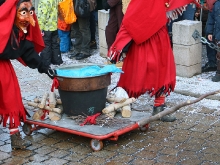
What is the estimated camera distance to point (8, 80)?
5.14 metres

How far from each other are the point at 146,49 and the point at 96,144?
132 cm

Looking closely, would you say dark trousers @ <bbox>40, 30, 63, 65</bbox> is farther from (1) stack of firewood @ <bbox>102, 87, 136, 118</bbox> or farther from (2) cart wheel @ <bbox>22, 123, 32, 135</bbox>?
(1) stack of firewood @ <bbox>102, 87, 136, 118</bbox>

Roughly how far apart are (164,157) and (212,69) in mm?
3758

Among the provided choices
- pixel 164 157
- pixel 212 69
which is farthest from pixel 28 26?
pixel 212 69

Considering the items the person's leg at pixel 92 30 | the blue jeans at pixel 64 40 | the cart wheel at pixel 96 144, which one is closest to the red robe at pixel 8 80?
the cart wheel at pixel 96 144

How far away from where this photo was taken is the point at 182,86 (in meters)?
7.53

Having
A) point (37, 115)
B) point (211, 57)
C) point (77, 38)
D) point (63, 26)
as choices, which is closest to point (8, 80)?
point (37, 115)

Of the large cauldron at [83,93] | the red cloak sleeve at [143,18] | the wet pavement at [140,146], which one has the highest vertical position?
the red cloak sleeve at [143,18]

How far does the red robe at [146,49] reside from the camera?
18.3ft

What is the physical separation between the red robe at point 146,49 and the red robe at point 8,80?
41.9 inches

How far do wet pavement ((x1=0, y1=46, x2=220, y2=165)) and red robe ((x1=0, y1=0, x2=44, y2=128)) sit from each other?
0.40m

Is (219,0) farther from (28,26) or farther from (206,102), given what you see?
(28,26)

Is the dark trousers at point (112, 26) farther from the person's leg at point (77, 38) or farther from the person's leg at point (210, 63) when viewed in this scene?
the person's leg at point (210, 63)

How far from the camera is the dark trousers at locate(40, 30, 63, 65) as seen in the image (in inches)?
348
